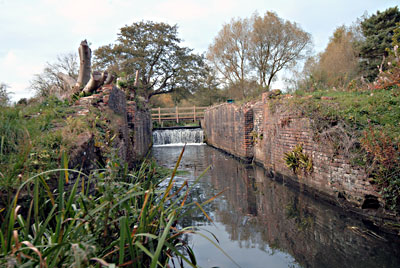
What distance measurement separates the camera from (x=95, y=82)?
6461mm

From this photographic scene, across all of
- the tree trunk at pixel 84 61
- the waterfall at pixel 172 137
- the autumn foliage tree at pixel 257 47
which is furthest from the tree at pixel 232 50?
the tree trunk at pixel 84 61

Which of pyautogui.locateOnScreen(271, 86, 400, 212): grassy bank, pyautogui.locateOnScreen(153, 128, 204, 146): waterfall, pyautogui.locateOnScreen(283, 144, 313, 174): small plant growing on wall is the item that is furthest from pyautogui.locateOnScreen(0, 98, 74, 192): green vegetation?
pyautogui.locateOnScreen(153, 128, 204, 146): waterfall

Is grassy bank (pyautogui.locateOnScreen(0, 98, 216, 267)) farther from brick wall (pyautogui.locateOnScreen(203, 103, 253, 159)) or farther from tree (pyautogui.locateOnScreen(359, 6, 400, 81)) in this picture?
tree (pyautogui.locateOnScreen(359, 6, 400, 81))

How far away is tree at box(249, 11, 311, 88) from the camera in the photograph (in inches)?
827

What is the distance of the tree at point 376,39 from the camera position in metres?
15.8

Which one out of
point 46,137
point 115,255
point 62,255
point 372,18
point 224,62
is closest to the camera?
point 62,255

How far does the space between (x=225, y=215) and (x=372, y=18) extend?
19.0 m

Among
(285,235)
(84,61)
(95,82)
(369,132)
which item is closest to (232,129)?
(95,82)

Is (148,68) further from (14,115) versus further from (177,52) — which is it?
(14,115)

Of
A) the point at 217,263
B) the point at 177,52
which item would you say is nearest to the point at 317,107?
the point at 217,263

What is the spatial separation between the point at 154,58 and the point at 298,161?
22.4 metres

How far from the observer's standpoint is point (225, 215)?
429 centimetres

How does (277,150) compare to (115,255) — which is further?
(277,150)

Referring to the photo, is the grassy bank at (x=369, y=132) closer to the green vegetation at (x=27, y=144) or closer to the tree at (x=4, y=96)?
the green vegetation at (x=27, y=144)
